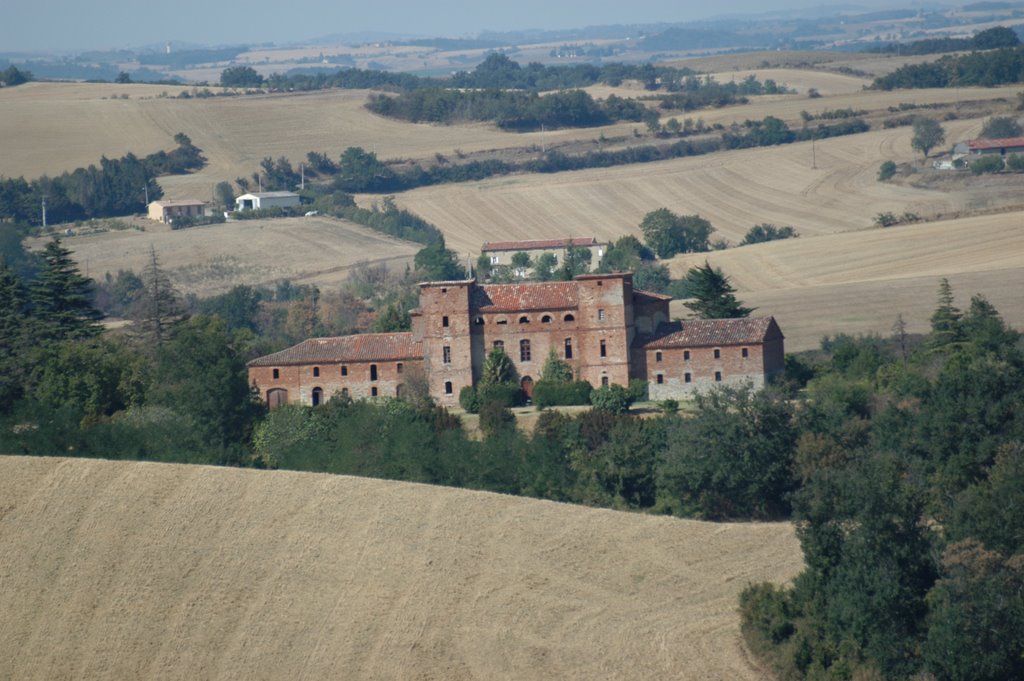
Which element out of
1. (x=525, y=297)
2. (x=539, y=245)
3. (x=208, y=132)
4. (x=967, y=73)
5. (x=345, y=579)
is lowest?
(x=539, y=245)

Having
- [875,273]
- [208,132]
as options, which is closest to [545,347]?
[875,273]

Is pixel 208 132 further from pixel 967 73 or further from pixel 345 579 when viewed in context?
pixel 345 579

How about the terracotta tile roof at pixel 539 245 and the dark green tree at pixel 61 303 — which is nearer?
the dark green tree at pixel 61 303

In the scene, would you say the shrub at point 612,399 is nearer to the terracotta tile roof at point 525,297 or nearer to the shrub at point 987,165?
the terracotta tile roof at point 525,297

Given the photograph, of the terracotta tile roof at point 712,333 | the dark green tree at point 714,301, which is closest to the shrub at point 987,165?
the dark green tree at point 714,301

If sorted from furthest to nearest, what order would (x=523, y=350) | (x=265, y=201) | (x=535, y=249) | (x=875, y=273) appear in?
(x=265, y=201), (x=535, y=249), (x=875, y=273), (x=523, y=350)

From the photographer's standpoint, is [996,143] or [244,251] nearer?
[244,251]

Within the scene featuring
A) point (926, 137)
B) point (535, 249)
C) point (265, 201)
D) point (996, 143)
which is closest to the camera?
point (535, 249)

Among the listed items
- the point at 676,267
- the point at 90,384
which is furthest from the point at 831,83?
the point at 90,384

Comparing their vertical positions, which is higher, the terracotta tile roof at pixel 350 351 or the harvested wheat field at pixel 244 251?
the terracotta tile roof at pixel 350 351
